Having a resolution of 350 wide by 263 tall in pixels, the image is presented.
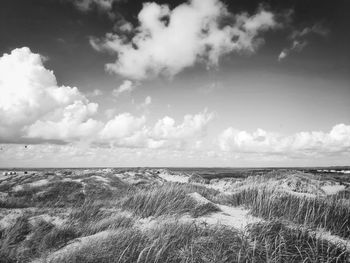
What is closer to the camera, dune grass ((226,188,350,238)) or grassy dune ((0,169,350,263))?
grassy dune ((0,169,350,263))

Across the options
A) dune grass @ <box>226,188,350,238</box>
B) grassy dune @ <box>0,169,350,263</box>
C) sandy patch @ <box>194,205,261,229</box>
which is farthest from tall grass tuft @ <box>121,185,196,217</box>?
dune grass @ <box>226,188,350,238</box>

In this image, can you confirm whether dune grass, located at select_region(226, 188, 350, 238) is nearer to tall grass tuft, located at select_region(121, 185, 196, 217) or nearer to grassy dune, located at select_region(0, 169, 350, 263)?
grassy dune, located at select_region(0, 169, 350, 263)

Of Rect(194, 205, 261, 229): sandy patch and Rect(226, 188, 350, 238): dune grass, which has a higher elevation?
Rect(226, 188, 350, 238): dune grass

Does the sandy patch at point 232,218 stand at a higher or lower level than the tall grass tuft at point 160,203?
lower

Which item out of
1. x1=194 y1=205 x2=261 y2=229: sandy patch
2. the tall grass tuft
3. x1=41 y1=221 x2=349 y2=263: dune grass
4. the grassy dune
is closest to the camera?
x1=41 y1=221 x2=349 y2=263: dune grass

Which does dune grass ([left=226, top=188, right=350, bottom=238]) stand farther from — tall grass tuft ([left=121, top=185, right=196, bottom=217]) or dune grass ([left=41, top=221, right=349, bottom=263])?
tall grass tuft ([left=121, top=185, right=196, bottom=217])

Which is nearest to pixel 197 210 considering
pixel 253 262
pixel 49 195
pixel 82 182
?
pixel 253 262

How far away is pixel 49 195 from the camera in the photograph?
1298 cm

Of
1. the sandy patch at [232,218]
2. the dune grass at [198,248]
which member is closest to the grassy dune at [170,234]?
the dune grass at [198,248]

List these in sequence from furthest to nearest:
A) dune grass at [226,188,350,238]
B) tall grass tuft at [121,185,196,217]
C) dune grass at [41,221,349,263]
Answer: tall grass tuft at [121,185,196,217] → dune grass at [226,188,350,238] → dune grass at [41,221,349,263]

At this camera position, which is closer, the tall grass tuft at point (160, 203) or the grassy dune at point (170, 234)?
the grassy dune at point (170, 234)

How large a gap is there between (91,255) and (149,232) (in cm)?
103

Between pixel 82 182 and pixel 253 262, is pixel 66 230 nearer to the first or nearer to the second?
pixel 253 262

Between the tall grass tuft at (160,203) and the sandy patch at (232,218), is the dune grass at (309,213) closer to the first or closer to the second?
the sandy patch at (232,218)
